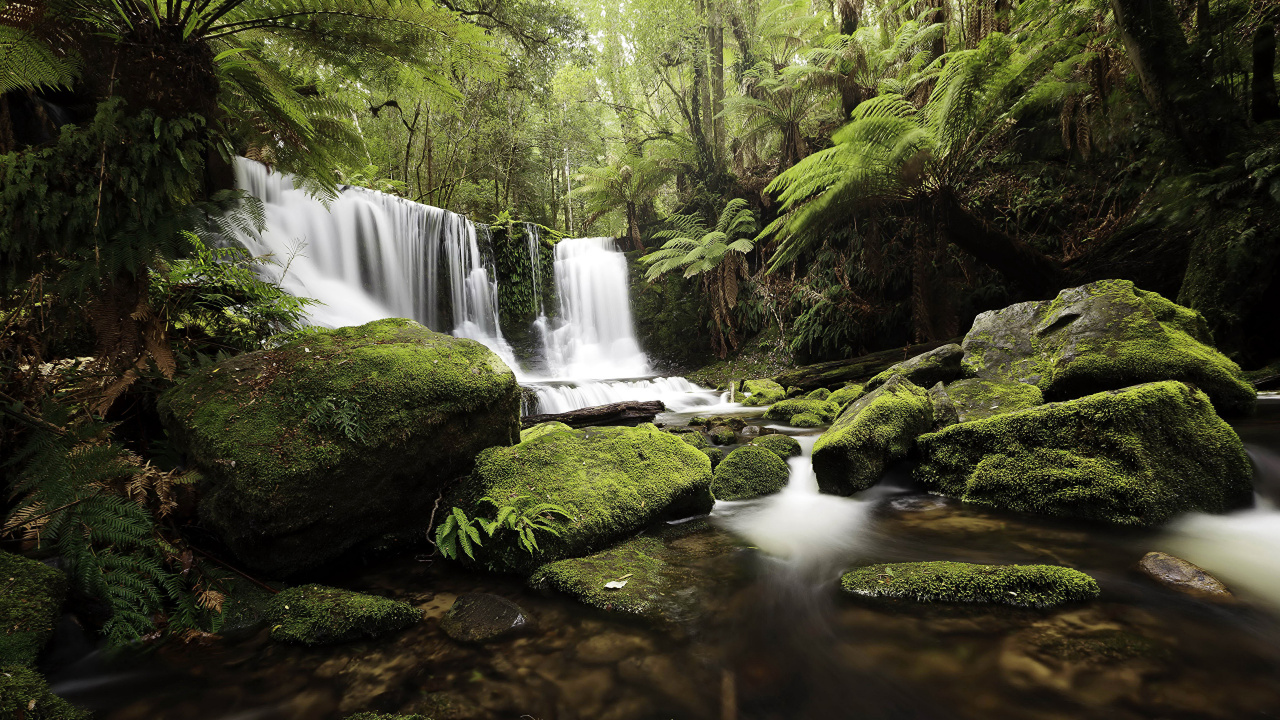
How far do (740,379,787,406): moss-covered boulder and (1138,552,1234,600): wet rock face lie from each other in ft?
19.8

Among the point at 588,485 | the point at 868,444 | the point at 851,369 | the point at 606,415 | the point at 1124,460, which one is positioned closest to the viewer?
the point at 1124,460

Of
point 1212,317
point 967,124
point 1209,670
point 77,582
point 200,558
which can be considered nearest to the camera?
point 1209,670

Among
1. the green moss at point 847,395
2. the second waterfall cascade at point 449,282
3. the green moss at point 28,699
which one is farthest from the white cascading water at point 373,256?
the green moss at point 847,395

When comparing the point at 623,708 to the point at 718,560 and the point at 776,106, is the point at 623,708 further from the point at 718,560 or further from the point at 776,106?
the point at 776,106

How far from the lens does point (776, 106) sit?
36.7ft

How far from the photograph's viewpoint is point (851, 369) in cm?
807

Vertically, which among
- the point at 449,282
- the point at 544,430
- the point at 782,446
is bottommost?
the point at 782,446

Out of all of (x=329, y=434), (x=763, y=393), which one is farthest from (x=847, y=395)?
(x=329, y=434)

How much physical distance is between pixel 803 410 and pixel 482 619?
209 inches

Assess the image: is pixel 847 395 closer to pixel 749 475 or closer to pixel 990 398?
pixel 990 398

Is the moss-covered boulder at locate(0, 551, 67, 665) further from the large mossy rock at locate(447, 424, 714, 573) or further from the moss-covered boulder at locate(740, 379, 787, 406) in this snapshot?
the moss-covered boulder at locate(740, 379, 787, 406)

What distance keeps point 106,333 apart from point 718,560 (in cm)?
364

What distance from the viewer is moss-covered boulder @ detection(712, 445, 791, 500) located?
3.86 m

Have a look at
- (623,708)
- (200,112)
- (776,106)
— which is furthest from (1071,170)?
(200,112)
